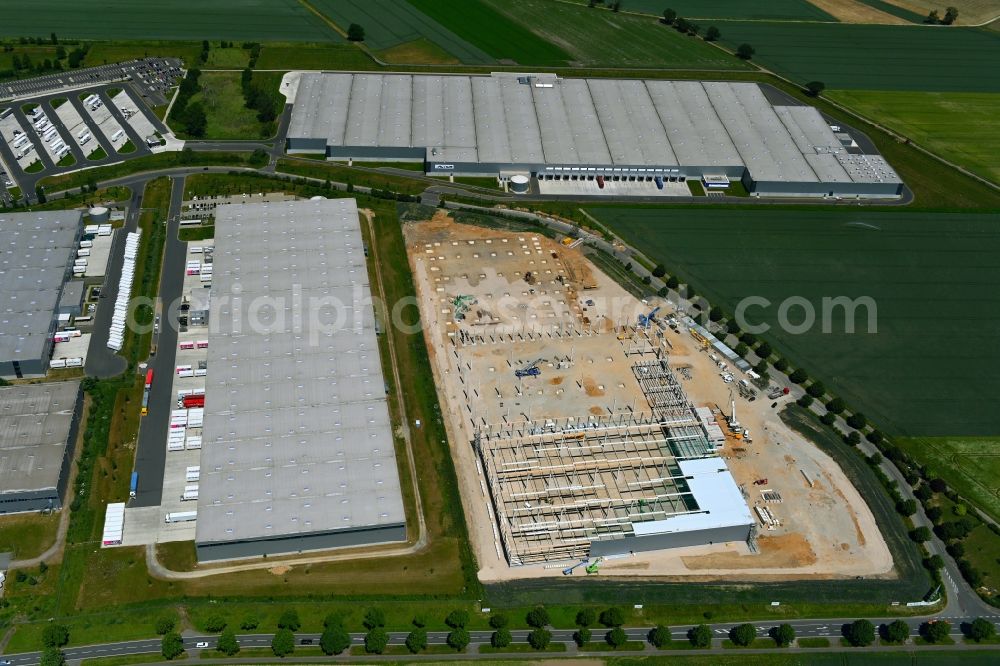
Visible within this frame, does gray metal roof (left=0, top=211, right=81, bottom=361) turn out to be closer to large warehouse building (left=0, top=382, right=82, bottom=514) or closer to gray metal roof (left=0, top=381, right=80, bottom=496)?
gray metal roof (left=0, top=381, right=80, bottom=496)

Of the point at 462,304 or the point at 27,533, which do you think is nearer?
the point at 27,533

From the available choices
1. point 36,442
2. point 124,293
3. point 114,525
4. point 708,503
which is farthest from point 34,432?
point 708,503

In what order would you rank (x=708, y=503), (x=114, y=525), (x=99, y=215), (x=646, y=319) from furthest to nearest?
(x=99, y=215), (x=646, y=319), (x=708, y=503), (x=114, y=525)

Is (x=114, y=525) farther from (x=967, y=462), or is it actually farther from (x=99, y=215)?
(x=967, y=462)

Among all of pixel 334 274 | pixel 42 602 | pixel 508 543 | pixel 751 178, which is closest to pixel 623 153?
pixel 751 178

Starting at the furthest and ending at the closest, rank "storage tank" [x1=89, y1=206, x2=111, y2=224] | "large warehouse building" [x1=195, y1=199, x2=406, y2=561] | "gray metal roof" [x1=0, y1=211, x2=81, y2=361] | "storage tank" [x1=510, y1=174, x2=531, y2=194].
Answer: "storage tank" [x1=510, y1=174, x2=531, y2=194], "storage tank" [x1=89, y1=206, x2=111, y2=224], "gray metal roof" [x1=0, y1=211, x2=81, y2=361], "large warehouse building" [x1=195, y1=199, x2=406, y2=561]

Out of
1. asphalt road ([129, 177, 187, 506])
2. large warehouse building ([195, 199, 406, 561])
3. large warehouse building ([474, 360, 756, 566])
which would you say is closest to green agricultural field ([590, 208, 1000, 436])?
large warehouse building ([474, 360, 756, 566])

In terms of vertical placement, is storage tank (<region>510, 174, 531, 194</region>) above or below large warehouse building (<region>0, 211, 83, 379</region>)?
above
